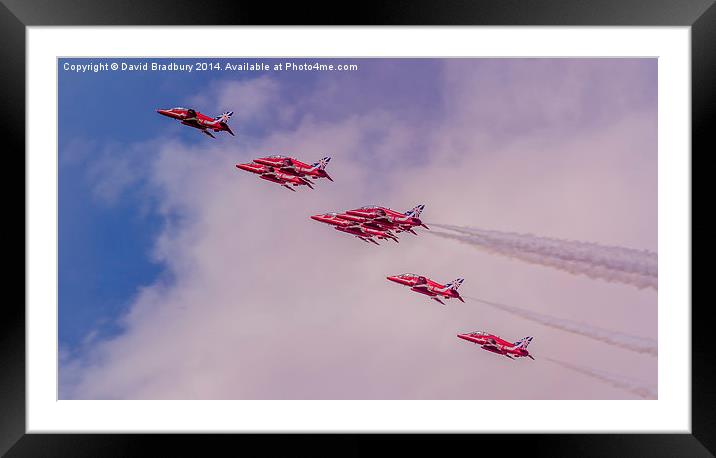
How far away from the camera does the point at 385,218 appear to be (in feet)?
81.3

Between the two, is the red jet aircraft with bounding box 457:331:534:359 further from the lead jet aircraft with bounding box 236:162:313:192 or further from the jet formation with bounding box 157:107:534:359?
the lead jet aircraft with bounding box 236:162:313:192

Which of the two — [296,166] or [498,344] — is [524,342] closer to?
[498,344]

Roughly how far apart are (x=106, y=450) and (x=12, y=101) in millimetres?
9299

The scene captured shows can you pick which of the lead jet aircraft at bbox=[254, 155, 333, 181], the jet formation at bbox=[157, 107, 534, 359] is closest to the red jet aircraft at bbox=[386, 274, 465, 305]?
the jet formation at bbox=[157, 107, 534, 359]

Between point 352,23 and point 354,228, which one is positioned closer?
point 352,23

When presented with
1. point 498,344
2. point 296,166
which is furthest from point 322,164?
point 498,344

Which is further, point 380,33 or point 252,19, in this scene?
point 380,33

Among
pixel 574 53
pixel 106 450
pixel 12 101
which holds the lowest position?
pixel 106 450

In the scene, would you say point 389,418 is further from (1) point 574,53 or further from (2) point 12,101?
(2) point 12,101

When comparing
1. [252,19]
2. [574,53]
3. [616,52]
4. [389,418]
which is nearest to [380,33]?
[252,19]

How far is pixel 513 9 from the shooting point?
16.5 m

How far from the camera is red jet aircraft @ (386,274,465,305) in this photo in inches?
917

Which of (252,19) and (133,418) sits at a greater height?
(252,19)

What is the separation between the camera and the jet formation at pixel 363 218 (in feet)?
72.2
